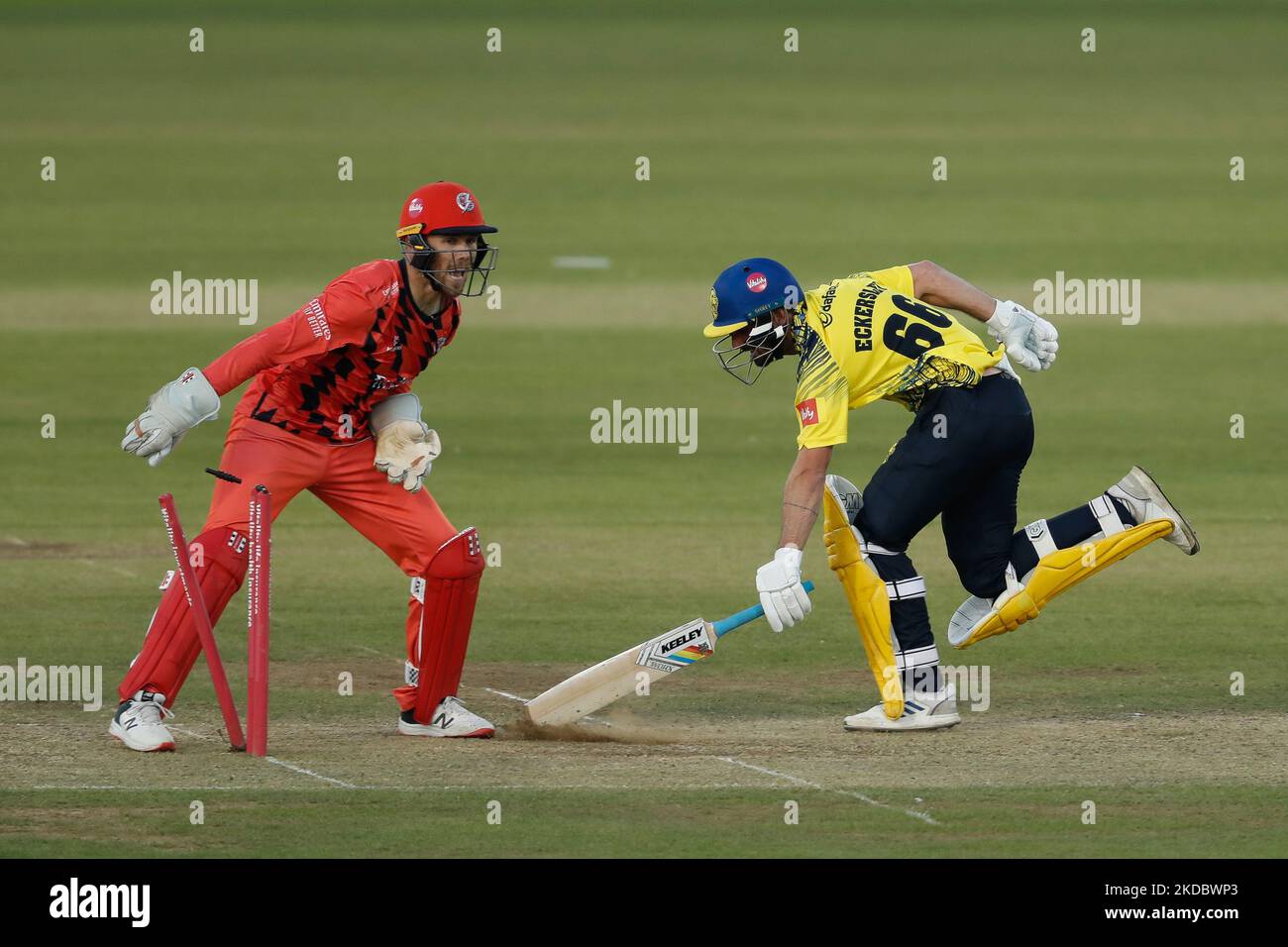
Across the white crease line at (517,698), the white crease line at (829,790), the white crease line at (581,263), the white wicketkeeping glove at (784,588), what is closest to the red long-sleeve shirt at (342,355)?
the white crease line at (517,698)

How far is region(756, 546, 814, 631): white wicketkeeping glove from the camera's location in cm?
952

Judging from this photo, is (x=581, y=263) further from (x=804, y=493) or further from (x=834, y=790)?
(x=834, y=790)

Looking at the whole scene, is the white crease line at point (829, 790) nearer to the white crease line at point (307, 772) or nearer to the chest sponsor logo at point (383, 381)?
the white crease line at point (307, 772)

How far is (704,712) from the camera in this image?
35.0 ft

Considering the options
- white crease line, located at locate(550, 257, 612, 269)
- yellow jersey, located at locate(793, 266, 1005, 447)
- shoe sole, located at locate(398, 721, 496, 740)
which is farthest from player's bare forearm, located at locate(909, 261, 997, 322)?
white crease line, located at locate(550, 257, 612, 269)

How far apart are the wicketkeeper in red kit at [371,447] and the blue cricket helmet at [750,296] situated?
3.36 feet

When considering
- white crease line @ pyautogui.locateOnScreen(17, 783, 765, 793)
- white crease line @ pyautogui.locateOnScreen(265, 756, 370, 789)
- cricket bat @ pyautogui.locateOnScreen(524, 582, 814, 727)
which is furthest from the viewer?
cricket bat @ pyautogui.locateOnScreen(524, 582, 814, 727)

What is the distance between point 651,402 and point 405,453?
42.6 ft

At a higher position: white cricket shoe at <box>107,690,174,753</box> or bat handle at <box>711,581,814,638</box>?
bat handle at <box>711,581,814,638</box>

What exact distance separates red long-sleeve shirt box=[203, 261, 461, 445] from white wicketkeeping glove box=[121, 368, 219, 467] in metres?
0.16

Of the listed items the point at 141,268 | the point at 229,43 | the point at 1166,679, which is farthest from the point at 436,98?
the point at 1166,679

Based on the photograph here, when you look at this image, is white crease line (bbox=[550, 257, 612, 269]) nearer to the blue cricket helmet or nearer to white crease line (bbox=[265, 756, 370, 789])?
the blue cricket helmet

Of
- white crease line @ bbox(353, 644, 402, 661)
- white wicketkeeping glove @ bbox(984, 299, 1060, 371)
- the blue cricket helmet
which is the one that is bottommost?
white crease line @ bbox(353, 644, 402, 661)

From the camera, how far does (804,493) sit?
957cm
